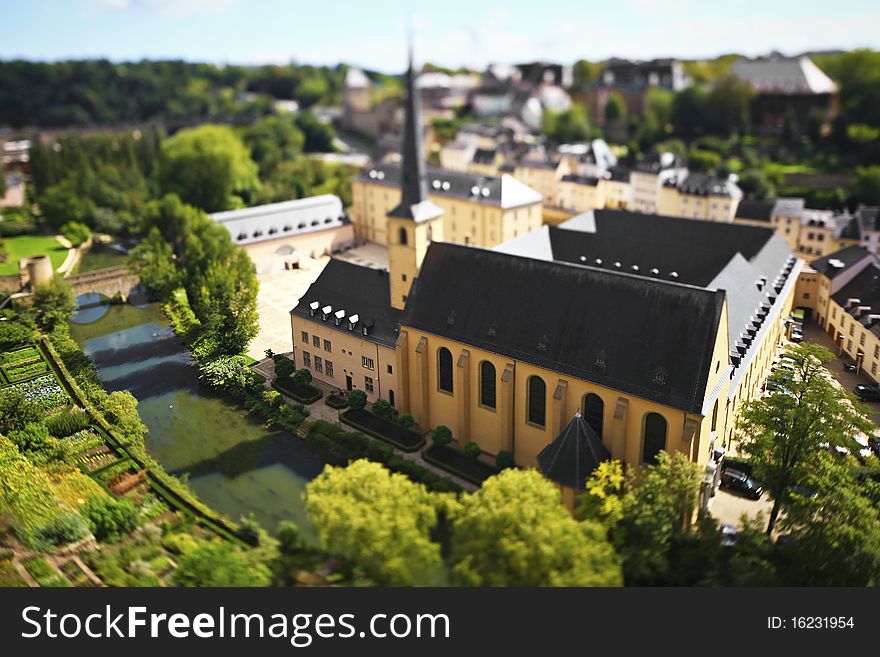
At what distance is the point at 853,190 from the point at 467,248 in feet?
286

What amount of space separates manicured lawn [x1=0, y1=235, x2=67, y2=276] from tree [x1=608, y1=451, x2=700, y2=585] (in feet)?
267

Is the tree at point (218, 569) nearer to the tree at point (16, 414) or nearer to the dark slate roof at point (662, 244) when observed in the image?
the tree at point (16, 414)

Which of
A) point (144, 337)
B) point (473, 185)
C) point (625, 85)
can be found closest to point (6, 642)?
point (144, 337)

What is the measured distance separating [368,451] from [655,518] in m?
19.7

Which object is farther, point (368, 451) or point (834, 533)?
point (368, 451)

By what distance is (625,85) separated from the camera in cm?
18512

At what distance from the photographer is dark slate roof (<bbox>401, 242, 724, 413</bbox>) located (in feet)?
130

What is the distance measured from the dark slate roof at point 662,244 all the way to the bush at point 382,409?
76.3 feet

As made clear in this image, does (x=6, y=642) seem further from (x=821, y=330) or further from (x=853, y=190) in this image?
(x=853, y=190)

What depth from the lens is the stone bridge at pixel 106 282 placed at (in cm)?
8250

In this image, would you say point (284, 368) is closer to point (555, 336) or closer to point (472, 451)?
point (472, 451)

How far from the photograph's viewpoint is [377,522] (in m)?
31.2

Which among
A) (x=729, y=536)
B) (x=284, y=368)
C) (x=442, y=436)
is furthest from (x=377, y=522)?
(x=284, y=368)

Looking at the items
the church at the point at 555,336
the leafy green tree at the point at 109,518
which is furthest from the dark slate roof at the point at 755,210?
the leafy green tree at the point at 109,518
